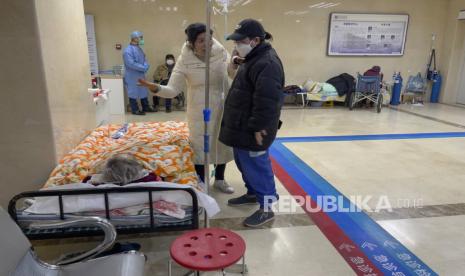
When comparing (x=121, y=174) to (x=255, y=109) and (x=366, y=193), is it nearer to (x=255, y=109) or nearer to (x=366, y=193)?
(x=255, y=109)

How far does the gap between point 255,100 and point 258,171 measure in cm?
54

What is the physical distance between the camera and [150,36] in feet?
21.0

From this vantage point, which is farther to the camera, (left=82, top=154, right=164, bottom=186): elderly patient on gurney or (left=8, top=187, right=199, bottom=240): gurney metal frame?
(left=82, top=154, right=164, bottom=186): elderly patient on gurney

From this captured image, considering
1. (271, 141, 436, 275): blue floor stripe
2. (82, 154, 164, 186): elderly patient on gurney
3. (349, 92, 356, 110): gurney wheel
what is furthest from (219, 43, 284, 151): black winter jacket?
(349, 92, 356, 110): gurney wheel

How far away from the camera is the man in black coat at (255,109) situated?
82.7 inches

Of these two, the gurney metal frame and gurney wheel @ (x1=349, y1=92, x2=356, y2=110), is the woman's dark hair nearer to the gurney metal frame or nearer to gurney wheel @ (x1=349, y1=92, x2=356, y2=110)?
the gurney metal frame

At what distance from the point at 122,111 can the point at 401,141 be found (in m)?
4.30

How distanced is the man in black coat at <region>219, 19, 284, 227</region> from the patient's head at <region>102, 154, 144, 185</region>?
679 mm

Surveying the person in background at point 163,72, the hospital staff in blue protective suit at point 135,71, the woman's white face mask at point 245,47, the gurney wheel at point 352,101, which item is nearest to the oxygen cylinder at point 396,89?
the gurney wheel at point 352,101

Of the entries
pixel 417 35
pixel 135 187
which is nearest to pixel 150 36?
pixel 135 187

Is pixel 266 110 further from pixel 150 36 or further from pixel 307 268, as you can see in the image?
pixel 150 36

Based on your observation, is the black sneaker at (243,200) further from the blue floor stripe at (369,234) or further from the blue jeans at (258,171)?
the blue floor stripe at (369,234)

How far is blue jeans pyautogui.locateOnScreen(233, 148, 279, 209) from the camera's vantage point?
2.34 meters

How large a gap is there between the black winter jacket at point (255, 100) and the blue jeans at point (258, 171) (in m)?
0.09
